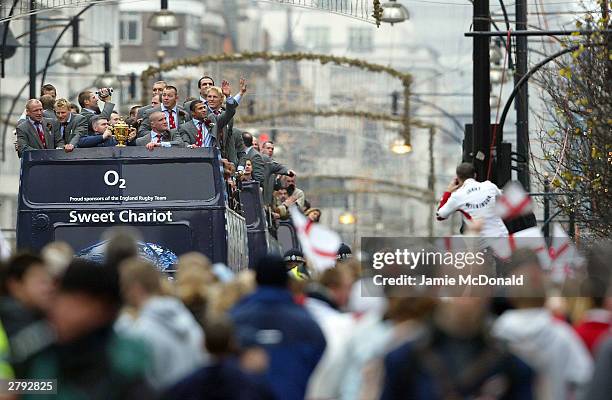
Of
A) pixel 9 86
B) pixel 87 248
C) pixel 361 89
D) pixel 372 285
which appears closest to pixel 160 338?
pixel 372 285

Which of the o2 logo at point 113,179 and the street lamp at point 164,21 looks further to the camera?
the street lamp at point 164,21

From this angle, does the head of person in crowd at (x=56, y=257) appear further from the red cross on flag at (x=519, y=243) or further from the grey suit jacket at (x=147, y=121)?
the grey suit jacket at (x=147, y=121)

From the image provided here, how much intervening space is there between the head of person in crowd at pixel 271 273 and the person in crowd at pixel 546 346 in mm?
1491

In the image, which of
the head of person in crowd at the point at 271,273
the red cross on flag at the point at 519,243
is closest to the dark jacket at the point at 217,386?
the head of person in crowd at the point at 271,273

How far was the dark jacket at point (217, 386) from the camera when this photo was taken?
33.5ft

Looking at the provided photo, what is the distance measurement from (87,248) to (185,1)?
8975 centimetres

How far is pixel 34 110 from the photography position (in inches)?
932

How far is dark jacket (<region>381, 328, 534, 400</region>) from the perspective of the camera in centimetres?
1031

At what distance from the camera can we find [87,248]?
22.6 metres

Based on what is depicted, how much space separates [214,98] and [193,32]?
91.8 meters

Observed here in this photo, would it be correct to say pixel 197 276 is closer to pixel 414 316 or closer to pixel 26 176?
pixel 414 316

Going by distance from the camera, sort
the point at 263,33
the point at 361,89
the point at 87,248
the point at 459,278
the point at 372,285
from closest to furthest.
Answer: the point at 459,278 < the point at 372,285 < the point at 87,248 < the point at 361,89 < the point at 263,33

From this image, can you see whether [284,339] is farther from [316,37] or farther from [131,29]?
[131,29]

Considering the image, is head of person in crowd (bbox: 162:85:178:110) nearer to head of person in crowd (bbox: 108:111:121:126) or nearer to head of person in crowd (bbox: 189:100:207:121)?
head of person in crowd (bbox: 189:100:207:121)
